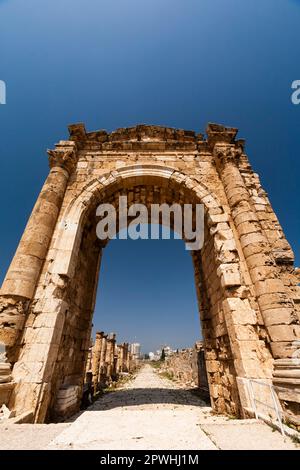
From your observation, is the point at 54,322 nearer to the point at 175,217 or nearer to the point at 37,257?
the point at 37,257

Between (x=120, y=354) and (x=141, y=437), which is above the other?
(x=120, y=354)

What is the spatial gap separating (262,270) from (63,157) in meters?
6.08

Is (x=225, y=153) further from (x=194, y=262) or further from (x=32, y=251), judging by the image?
(x=32, y=251)

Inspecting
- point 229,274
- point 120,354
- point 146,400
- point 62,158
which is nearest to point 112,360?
point 120,354

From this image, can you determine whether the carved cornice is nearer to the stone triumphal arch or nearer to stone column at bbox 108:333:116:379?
the stone triumphal arch

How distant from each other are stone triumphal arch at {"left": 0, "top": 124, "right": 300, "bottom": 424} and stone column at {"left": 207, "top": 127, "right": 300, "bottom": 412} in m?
0.02

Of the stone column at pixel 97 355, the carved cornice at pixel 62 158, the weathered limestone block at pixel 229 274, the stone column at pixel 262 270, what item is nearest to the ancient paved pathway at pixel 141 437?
the stone column at pixel 262 270

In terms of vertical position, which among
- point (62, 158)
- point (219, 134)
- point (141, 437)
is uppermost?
A: point (219, 134)

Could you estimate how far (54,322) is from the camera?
418 cm

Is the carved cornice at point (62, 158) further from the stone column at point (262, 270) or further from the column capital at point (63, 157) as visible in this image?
the stone column at point (262, 270)

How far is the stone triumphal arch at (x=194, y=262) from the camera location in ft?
12.5

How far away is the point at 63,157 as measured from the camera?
6250 mm

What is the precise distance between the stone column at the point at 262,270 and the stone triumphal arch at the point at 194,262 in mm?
22
